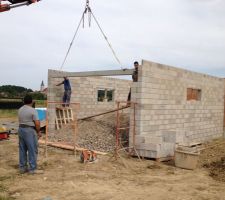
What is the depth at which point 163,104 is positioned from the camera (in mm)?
10578

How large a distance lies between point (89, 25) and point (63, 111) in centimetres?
469

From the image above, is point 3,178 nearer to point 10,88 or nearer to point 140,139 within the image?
point 140,139

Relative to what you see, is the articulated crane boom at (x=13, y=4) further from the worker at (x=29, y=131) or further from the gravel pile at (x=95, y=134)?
the gravel pile at (x=95, y=134)

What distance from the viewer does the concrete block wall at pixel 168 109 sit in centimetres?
952

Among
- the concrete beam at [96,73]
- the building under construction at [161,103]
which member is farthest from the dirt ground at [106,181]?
the concrete beam at [96,73]

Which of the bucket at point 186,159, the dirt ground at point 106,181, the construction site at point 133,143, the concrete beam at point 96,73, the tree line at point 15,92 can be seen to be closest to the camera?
the dirt ground at point 106,181

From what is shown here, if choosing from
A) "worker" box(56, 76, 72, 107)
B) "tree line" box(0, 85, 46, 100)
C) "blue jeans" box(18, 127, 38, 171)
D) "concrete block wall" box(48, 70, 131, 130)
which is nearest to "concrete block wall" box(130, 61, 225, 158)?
"blue jeans" box(18, 127, 38, 171)

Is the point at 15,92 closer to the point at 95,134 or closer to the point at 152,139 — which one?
the point at 95,134

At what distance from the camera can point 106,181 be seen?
267 inches

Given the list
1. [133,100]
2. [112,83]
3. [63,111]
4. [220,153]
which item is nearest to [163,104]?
[133,100]

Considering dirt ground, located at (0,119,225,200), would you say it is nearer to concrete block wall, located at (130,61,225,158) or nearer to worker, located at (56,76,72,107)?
concrete block wall, located at (130,61,225,158)

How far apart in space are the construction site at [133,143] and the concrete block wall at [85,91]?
0.13ft

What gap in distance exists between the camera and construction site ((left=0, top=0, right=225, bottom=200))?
20.5ft

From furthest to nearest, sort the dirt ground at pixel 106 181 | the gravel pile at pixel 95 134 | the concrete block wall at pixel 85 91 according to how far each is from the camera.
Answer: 1. the concrete block wall at pixel 85 91
2. the gravel pile at pixel 95 134
3. the dirt ground at pixel 106 181
